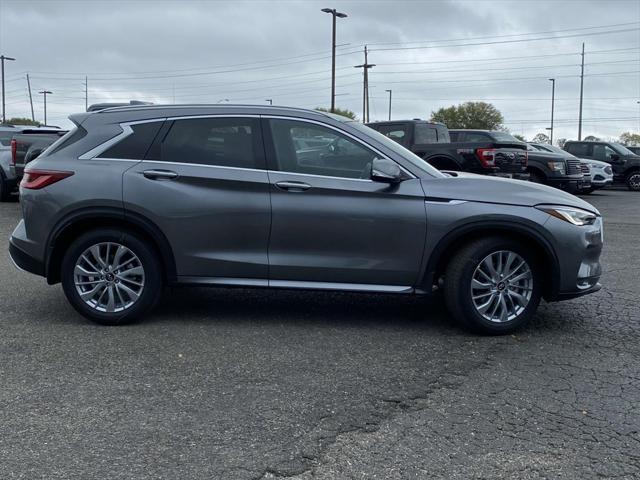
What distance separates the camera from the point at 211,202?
18.0 feet

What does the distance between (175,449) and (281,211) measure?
240cm

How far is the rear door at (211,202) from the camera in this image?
217 inches

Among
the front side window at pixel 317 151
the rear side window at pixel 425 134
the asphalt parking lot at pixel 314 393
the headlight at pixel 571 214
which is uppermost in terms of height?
the rear side window at pixel 425 134

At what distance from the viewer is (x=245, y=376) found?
4516 millimetres

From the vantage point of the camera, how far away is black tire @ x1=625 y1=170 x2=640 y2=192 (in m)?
25.9

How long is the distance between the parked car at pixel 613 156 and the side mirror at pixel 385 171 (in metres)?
22.9

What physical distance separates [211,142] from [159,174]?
1.64 ft

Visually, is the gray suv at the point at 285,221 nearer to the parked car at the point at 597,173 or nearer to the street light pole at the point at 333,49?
the parked car at the point at 597,173

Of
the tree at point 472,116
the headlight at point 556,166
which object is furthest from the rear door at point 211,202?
the tree at point 472,116

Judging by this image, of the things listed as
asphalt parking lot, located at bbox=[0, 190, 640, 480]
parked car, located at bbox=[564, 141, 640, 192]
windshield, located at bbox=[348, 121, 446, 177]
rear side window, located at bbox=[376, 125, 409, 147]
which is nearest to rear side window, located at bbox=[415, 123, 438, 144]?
rear side window, located at bbox=[376, 125, 409, 147]

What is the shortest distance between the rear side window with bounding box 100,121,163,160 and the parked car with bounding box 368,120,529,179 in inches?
408

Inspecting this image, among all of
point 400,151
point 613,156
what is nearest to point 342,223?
point 400,151

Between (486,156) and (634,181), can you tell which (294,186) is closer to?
(486,156)

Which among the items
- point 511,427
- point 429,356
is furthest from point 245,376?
point 511,427
